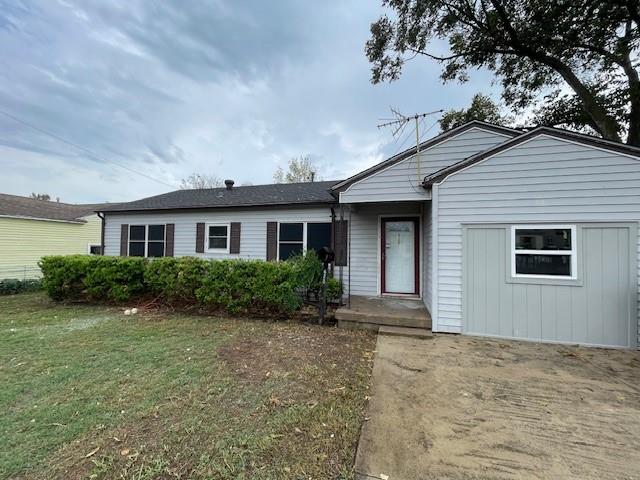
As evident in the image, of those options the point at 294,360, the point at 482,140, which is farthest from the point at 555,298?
the point at 294,360

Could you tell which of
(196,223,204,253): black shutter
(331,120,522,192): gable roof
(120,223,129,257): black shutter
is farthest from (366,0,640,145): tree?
(120,223,129,257): black shutter

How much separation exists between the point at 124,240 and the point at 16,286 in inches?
183

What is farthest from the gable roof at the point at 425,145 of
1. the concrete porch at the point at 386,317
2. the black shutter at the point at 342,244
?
the concrete porch at the point at 386,317

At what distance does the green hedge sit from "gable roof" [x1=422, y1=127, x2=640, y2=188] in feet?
11.0

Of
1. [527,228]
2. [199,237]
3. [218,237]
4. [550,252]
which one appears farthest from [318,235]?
[550,252]

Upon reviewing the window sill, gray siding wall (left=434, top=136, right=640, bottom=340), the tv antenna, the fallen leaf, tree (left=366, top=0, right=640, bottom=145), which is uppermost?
tree (left=366, top=0, right=640, bottom=145)

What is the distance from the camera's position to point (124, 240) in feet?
35.6

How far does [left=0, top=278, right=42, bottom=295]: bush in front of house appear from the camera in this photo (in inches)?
421

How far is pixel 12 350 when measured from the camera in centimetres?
435

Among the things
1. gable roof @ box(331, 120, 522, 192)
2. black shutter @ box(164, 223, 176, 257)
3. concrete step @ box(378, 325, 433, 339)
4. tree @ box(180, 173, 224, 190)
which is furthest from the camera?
tree @ box(180, 173, 224, 190)

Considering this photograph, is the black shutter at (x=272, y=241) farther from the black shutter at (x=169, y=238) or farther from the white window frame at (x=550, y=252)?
the white window frame at (x=550, y=252)

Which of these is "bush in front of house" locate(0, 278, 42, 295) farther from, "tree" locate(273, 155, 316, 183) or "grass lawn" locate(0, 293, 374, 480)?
"tree" locate(273, 155, 316, 183)

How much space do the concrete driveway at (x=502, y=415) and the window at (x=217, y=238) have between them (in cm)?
694

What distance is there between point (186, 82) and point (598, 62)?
14693mm
